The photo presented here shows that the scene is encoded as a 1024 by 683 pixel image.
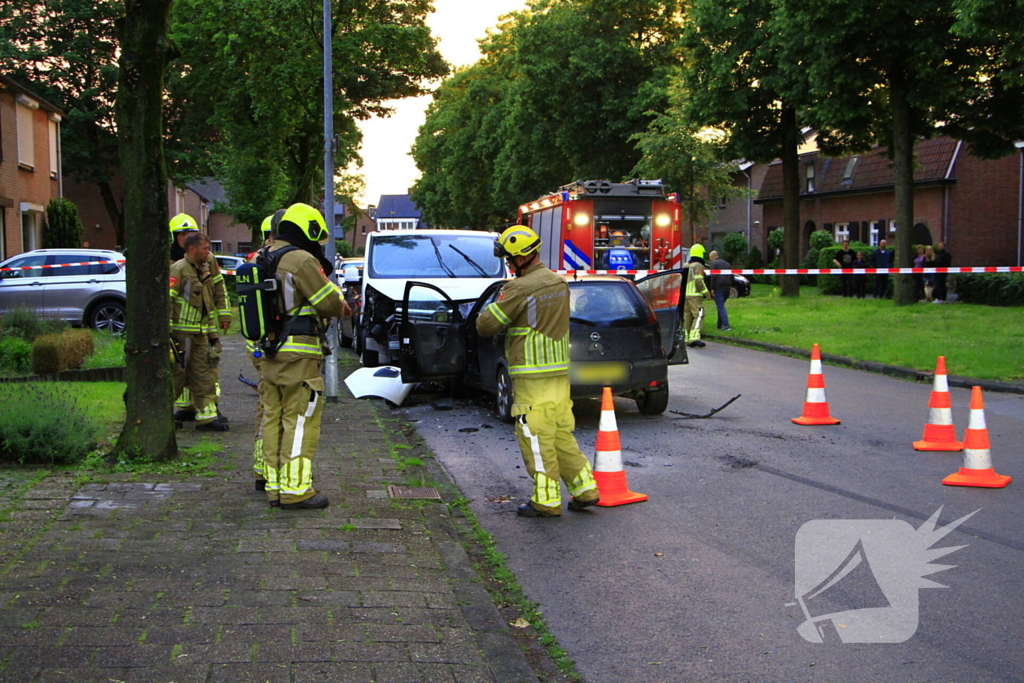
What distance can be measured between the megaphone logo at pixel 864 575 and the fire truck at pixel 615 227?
16.7 m

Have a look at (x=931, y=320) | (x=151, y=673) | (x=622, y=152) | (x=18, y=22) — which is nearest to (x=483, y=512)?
(x=151, y=673)

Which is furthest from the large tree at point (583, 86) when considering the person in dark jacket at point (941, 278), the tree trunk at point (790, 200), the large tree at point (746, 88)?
the person in dark jacket at point (941, 278)

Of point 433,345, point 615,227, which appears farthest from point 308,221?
point 615,227

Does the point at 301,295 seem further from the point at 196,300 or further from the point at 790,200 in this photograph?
the point at 790,200

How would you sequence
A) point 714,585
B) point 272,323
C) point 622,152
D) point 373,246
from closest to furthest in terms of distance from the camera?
point 714,585, point 272,323, point 373,246, point 622,152

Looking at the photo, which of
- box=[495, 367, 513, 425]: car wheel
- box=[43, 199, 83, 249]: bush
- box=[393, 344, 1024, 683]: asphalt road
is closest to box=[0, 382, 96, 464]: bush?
box=[393, 344, 1024, 683]: asphalt road

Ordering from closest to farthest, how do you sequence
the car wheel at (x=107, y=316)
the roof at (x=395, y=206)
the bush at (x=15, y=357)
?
1. the bush at (x=15, y=357)
2. the car wheel at (x=107, y=316)
3. the roof at (x=395, y=206)

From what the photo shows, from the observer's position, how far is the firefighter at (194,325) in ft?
30.4

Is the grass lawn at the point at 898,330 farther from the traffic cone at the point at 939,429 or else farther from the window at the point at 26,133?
the window at the point at 26,133

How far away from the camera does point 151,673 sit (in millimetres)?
3678

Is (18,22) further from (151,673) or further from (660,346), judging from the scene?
(151,673)

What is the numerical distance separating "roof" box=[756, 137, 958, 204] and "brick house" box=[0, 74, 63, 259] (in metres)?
25.8

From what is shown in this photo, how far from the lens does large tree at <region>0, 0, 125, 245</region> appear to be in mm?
41750

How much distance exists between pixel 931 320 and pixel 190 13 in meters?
20.2
